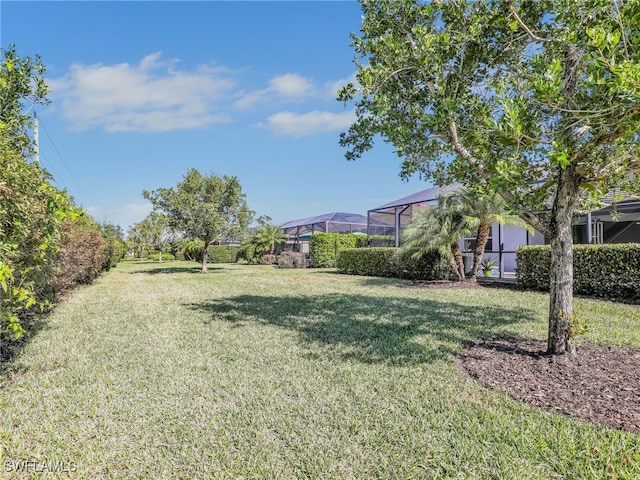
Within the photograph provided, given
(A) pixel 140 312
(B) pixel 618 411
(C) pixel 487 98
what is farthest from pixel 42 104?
(B) pixel 618 411

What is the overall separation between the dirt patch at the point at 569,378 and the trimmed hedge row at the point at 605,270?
5.13m

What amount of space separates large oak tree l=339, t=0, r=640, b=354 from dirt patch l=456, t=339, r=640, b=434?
1.11 ft

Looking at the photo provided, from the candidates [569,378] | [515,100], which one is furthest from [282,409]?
[515,100]

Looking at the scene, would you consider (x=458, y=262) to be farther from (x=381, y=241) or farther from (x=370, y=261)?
(x=381, y=241)

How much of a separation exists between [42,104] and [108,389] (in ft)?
14.9

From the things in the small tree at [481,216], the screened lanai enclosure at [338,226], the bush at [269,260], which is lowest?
the bush at [269,260]

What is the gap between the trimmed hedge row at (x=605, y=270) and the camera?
26.9ft

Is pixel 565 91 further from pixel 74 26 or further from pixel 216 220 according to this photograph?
pixel 216 220

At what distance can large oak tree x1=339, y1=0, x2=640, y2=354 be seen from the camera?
313cm

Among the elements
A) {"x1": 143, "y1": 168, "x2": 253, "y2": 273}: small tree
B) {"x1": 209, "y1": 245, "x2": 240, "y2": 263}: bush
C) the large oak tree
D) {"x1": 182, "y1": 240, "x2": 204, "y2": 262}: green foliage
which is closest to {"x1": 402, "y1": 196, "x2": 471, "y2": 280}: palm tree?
the large oak tree

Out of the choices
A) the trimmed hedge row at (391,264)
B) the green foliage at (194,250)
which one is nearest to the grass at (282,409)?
the trimmed hedge row at (391,264)

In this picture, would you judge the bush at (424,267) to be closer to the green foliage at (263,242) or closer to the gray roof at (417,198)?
the gray roof at (417,198)

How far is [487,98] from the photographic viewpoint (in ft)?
15.9

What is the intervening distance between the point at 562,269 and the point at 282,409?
3484mm
